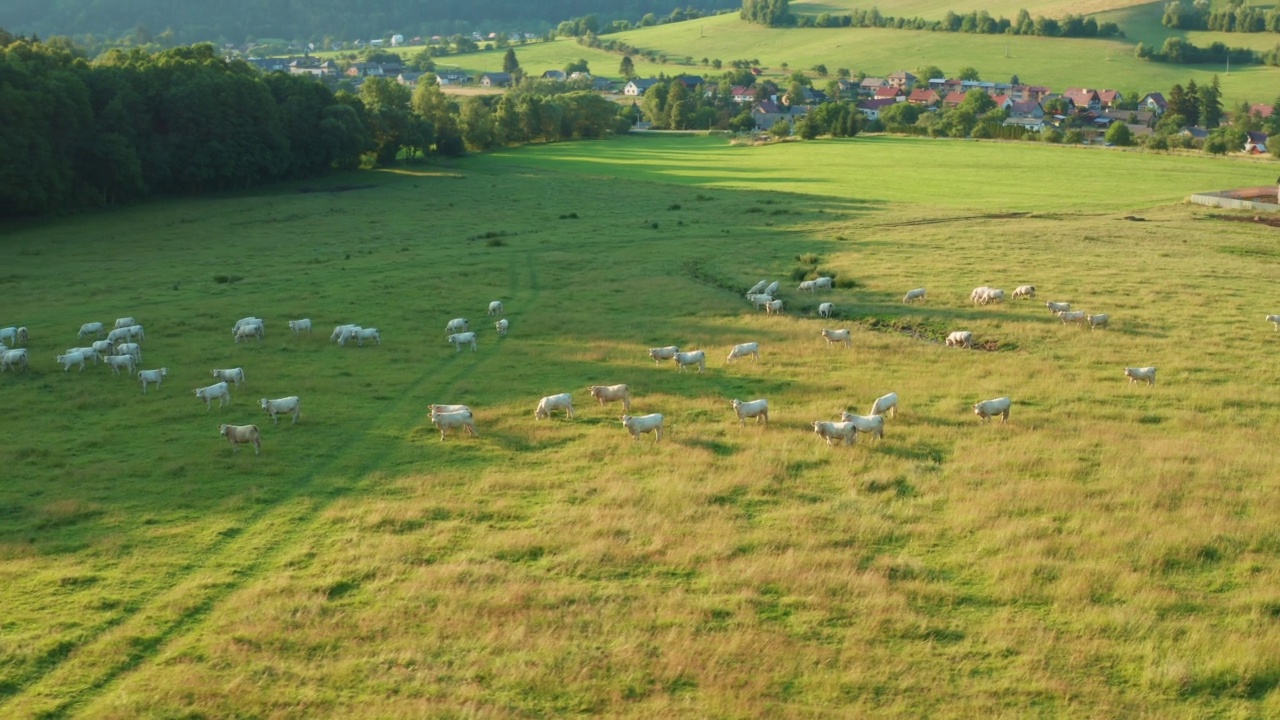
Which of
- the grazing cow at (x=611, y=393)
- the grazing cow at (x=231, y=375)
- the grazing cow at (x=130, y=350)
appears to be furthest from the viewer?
the grazing cow at (x=130, y=350)

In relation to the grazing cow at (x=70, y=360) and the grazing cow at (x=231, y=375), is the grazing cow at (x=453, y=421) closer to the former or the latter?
the grazing cow at (x=231, y=375)

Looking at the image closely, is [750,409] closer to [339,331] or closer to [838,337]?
[838,337]

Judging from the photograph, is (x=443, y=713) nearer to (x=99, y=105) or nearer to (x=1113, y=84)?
(x=99, y=105)

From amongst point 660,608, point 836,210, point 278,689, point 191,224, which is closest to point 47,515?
point 278,689

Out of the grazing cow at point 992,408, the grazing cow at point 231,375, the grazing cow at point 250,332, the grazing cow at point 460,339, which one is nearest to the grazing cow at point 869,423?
the grazing cow at point 992,408

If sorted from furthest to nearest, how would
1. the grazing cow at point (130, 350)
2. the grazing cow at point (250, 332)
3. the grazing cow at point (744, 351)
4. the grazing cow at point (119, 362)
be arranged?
the grazing cow at point (250, 332)
the grazing cow at point (130, 350)
the grazing cow at point (744, 351)
the grazing cow at point (119, 362)

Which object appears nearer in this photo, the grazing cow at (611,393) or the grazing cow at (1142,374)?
the grazing cow at (611,393)

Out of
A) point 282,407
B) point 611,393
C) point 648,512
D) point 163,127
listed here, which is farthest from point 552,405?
point 163,127

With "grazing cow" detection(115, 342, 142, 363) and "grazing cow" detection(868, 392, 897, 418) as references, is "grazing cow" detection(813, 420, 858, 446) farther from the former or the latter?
"grazing cow" detection(115, 342, 142, 363)
